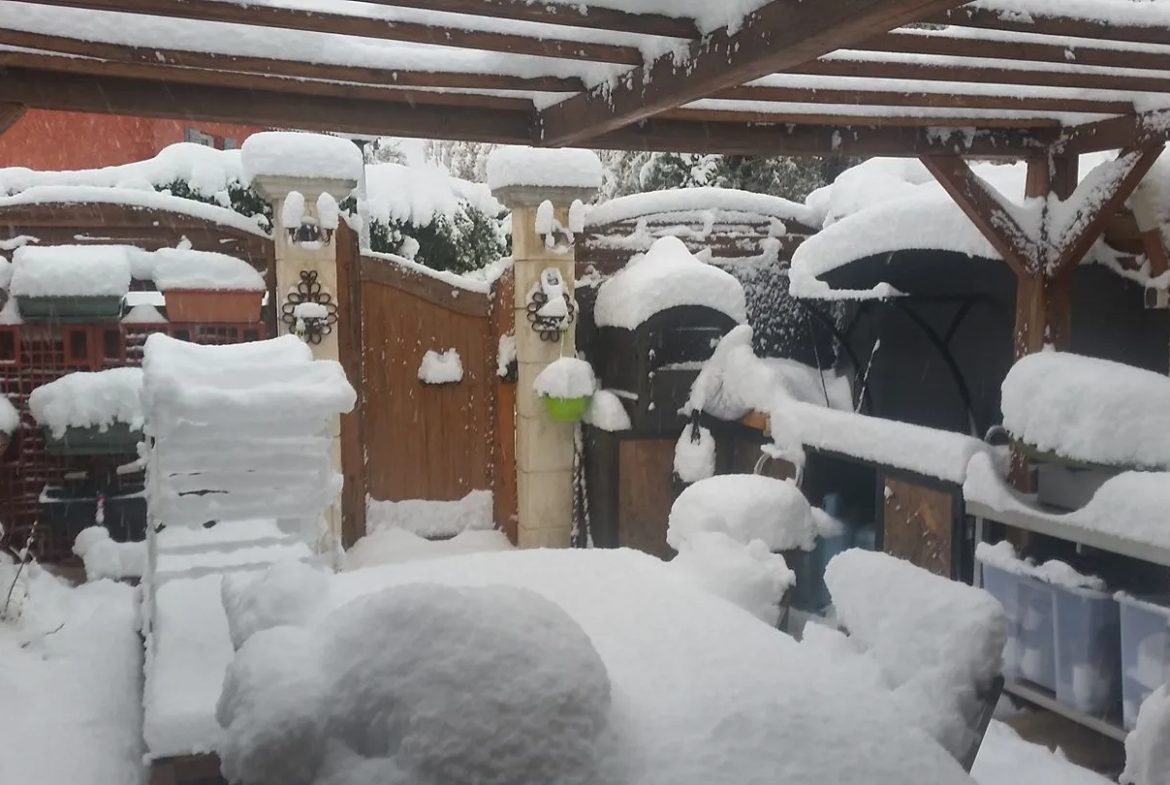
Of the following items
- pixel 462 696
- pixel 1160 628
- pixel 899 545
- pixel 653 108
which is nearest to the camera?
pixel 462 696

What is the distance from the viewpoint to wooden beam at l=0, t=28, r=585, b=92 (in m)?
2.78

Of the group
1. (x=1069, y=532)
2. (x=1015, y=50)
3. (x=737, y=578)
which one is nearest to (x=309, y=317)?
(x=737, y=578)

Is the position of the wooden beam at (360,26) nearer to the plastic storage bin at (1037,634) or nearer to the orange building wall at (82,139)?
the plastic storage bin at (1037,634)

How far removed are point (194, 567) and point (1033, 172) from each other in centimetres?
410

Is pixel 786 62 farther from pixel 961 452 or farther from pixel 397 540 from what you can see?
pixel 397 540

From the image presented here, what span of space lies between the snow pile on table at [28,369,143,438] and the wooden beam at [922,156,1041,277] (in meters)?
4.30

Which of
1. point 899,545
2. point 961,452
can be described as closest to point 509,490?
point 899,545

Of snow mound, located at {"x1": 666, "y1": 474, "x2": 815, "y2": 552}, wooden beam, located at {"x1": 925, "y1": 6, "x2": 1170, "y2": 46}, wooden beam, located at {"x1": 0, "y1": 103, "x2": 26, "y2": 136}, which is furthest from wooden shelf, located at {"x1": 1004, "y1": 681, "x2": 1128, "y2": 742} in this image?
wooden beam, located at {"x1": 0, "y1": 103, "x2": 26, "y2": 136}

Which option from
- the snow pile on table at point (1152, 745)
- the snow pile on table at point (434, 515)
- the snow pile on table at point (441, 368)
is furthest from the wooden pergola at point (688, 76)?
the snow pile on table at point (434, 515)

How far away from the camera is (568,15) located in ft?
8.11

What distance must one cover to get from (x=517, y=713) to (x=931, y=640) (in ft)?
2.88

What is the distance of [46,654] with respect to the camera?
176 inches

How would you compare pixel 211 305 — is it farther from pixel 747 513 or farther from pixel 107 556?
pixel 747 513

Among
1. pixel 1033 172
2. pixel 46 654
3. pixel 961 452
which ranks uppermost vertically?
pixel 1033 172
